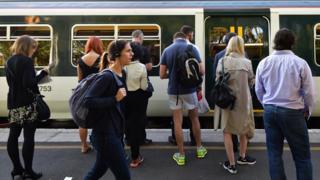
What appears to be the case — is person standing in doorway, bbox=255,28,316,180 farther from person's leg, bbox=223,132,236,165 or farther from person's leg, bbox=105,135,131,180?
person's leg, bbox=105,135,131,180

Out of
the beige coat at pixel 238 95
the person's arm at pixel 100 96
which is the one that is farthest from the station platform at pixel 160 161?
the person's arm at pixel 100 96

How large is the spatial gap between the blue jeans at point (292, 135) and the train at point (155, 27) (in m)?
4.66

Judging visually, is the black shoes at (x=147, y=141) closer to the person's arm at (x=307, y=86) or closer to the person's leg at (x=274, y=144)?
the person's leg at (x=274, y=144)

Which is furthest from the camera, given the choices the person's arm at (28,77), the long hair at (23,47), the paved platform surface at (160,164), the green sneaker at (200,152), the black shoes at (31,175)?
the green sneaker at (200,152)

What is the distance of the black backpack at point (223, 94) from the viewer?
17.7ft

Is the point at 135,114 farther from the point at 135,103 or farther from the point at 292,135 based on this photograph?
the point at 292,135

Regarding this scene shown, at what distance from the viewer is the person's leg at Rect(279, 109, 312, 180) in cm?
420

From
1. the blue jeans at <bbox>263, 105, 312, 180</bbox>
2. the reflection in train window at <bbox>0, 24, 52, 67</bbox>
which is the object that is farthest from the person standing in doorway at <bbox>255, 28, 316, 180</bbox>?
the reflection in train window at <bbox>0, 24, 52, 67</bbox>

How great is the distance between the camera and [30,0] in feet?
30.9

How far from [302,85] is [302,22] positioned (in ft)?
16.9

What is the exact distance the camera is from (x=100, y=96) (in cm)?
378

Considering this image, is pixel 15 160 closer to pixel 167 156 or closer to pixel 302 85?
pixel 167 156

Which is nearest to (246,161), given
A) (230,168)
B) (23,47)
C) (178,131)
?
(230,168)

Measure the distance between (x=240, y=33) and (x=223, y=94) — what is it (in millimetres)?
3970
